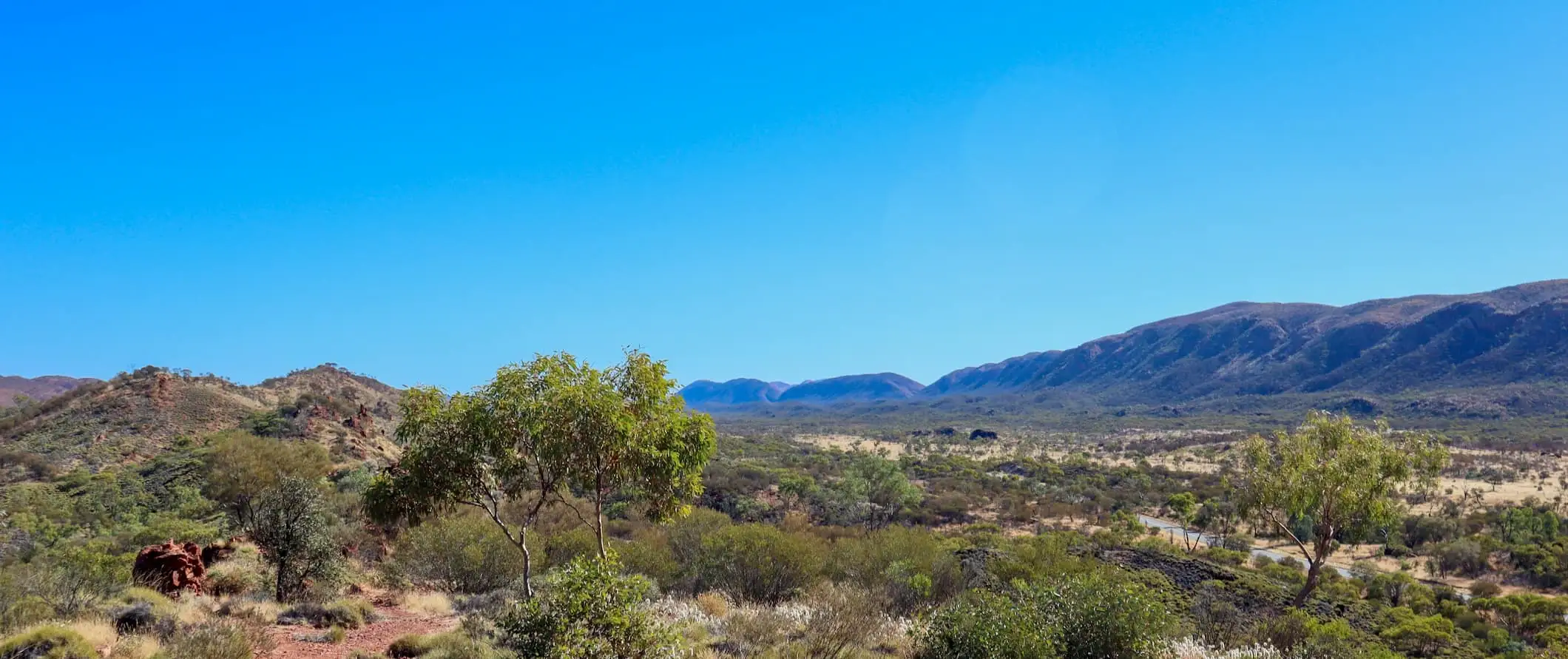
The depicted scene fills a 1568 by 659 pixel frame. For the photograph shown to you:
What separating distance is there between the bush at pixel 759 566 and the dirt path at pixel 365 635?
6.39 m

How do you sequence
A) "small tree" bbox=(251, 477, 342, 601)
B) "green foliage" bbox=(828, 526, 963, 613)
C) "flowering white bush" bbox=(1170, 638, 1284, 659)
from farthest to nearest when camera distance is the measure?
"green foliage" bbox=(828, 526, 963, 613), "small tree" bbox=(251, 477, 342, 601), "flowering white bush" bbox=(1170, 638, 1284, 659)

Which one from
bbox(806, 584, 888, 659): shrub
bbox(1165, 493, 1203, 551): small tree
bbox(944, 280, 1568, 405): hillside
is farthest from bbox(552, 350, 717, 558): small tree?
bbox(944, 280, 1568, 405): hillside

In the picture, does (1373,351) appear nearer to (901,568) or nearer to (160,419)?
(901,568)

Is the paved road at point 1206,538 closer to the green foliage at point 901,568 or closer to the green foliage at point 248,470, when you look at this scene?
the green foliage at point 901,568

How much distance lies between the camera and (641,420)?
33.5 ft

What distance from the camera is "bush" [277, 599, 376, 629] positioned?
12758mm

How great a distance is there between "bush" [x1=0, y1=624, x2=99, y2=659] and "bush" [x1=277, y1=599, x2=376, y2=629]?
3951 millimetres

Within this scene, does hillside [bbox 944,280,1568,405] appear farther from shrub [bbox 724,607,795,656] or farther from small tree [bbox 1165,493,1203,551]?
shrub [bbox 724,607,795,656]

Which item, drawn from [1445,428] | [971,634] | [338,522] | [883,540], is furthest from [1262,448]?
[1445,428]

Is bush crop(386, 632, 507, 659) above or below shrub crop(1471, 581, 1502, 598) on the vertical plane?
above

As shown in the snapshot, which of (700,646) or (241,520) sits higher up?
(241,520)

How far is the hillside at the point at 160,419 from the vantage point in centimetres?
3759

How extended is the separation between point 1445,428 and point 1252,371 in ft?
260

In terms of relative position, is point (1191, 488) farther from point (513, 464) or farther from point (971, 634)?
point (513, 464)
